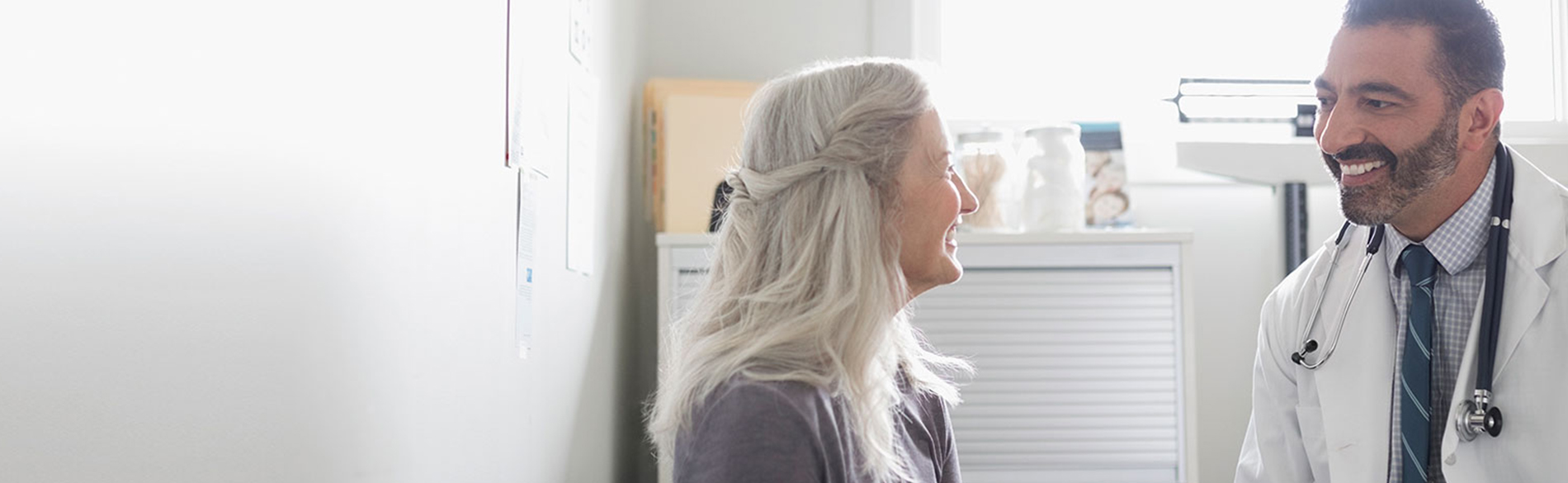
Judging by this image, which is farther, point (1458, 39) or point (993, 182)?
point (993, 182)

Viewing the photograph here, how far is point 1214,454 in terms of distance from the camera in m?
3.38

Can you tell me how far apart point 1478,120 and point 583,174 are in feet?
4.50

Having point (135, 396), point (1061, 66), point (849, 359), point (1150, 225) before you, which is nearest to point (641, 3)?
point (1061, 66)

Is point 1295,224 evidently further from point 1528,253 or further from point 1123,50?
point 1528,253

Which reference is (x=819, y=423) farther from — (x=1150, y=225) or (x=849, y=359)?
(x=1150, y=225)

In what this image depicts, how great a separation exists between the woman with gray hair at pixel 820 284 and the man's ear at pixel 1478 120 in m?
0.68

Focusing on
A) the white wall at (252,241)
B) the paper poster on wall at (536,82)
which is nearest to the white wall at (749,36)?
the paper poster on wall at (536,82)

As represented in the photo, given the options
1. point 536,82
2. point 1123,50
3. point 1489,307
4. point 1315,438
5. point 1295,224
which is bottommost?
point 1315,438

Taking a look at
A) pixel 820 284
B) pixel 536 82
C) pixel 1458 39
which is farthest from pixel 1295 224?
pixel 820 284

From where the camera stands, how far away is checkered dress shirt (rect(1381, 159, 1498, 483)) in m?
1.61

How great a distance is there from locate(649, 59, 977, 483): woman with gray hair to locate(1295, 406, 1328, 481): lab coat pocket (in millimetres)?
615

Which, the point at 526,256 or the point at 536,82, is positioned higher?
the point at 536,82

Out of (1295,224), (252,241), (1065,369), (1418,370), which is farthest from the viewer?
(1295,224)

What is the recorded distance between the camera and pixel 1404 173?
1.63 metres
